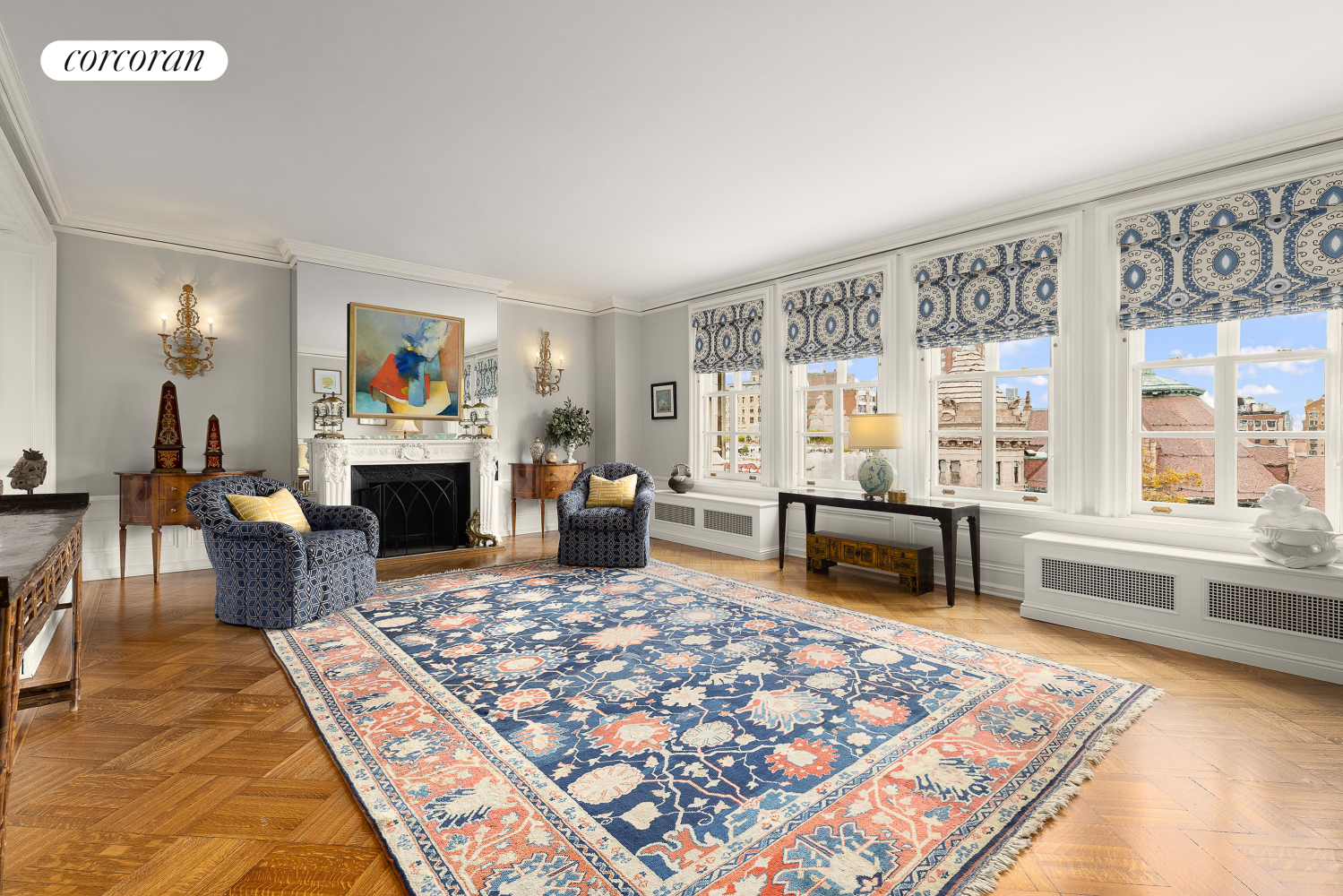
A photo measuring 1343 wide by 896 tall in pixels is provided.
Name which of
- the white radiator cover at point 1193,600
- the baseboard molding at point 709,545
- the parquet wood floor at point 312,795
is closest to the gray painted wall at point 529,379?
the baseboard molding at point 709,545

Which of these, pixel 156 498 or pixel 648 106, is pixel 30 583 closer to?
pixel 648 106

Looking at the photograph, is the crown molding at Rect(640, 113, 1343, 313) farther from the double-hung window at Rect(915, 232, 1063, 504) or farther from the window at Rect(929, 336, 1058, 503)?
the window at Rect(929, 336, 1058, 503)

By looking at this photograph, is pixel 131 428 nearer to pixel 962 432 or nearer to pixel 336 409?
pixel 336 409

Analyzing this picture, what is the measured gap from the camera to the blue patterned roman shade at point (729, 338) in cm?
629

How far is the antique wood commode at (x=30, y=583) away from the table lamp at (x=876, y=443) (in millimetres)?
4406

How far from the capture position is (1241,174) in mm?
3484

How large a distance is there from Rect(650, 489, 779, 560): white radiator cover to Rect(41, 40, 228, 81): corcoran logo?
4659 mm

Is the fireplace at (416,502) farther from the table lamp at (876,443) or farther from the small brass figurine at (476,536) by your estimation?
the table lamp at (876,443)

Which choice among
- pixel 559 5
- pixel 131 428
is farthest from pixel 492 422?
pixel 559 5

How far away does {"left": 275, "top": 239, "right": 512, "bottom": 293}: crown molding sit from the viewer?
5.32 metres

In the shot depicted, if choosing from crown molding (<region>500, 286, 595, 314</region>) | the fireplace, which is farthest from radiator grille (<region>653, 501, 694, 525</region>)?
crown molding (<region>500, 286, 595, 314</region>)

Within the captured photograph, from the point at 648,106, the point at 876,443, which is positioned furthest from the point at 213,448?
the point at 876,443

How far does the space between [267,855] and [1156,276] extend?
502cm

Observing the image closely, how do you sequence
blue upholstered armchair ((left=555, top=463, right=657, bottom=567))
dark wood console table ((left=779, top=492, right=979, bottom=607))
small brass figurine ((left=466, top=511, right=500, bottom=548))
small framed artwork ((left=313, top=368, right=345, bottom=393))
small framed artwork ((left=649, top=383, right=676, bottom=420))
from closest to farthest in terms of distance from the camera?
dark wood console table ((left=779, top=492, right=979, bottom=607))
blue upholstered armchair ((left=555, top=463, right=657, bottom=567))
small framed artwork ((left=313, top=368, right=345, bottom=393))
small brass figurine ((left=466, top=511, right=500, bottom=548))
small framed artwork ((left=649, top=383, right=676, bottom=420))
